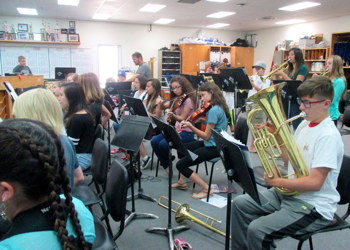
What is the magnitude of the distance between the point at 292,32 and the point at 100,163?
1072 centimetres

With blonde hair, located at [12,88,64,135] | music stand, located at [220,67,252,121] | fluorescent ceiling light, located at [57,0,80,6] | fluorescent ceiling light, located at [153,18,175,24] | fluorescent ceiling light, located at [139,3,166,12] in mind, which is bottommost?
blonde hair, located at [12,88,64,135]

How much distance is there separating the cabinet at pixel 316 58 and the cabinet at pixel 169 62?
4376 millimetres

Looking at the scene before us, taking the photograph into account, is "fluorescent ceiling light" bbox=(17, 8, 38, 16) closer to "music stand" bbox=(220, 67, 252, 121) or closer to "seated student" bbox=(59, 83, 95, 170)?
"music stand" bbox=(220, 67, 252, 121)

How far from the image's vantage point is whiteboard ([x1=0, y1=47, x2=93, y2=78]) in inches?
372

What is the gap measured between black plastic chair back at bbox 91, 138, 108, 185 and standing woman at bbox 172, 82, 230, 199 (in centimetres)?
95

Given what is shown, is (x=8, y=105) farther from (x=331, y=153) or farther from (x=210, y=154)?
(x=331, y=153)

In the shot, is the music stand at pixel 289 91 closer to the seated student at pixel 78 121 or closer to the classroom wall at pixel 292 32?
the seated student at pixel 78 121

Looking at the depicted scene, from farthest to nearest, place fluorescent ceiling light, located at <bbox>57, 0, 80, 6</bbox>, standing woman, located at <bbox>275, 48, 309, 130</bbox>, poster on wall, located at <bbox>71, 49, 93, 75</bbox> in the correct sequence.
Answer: poster on wall, located at <bbox>71, 49, 93, 75</bbox>
fluorescent ceiling light, located at <bbox>57, 0, 80, 6</bbox>
standing woman, located at <bbox>275, 48, 309, 130</bbox>

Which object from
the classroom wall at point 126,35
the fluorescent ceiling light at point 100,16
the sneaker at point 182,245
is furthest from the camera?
the classroom wall at point 126,35

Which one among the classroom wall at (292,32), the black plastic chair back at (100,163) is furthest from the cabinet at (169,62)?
the black plastic chair back at (100,163)

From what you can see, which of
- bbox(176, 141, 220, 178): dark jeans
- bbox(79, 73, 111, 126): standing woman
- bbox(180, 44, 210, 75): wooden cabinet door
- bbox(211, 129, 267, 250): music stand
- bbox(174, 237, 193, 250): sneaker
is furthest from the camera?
bbox(180, 44, 210, 75): wooden cabinet door

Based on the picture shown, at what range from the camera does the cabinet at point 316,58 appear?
883 centimetres

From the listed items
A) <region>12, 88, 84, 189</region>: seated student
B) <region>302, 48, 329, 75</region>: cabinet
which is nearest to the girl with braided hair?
<region>12, 88, 84, 189</region>: seated student

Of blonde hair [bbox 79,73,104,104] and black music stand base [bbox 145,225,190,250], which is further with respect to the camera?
blonde hair [bbox 79,73,104,104]
